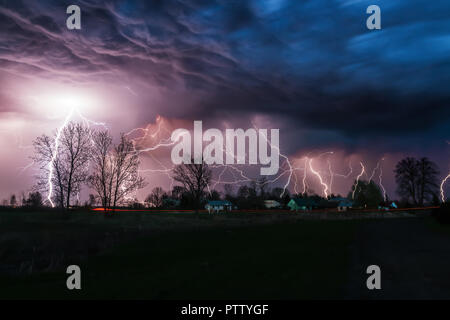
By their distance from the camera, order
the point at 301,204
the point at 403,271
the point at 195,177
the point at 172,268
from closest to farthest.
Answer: the point at 403,271, the point at 172,268, the point at 195,177, the point at 301,204

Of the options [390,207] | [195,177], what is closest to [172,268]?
[195,177]

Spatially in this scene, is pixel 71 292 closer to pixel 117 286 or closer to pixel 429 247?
pixel 117 286

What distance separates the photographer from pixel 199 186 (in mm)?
64562

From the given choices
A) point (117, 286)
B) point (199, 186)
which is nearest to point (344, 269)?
point (117, 286)

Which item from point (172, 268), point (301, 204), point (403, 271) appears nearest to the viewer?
point (403, 271)

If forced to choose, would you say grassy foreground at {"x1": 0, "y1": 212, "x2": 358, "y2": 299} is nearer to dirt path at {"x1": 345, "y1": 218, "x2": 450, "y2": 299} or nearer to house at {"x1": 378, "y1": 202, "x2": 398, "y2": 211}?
dirt path at {"x1": 345, "y1": 218, "x2": 450, "y2": 299}

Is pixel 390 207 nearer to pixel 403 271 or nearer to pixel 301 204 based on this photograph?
pixel 301 204

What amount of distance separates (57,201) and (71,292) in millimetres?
34723

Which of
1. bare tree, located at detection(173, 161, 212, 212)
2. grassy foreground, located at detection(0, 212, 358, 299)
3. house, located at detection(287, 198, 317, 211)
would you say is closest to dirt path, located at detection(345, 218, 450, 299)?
grassy foreground, located at detection(0, 212, 358, 299)

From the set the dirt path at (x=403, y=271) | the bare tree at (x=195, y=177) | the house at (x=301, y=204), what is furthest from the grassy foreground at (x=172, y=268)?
the house at (x=301, y=204)

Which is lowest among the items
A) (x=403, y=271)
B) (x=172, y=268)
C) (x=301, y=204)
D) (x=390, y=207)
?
(x=301, y=204)

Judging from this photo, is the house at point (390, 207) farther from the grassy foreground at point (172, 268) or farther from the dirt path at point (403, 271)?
the grassy foreground at point (172, 268)

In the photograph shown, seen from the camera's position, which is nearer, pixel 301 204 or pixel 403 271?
pixel 403 271

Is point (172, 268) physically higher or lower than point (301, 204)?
higher
